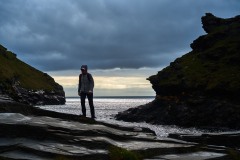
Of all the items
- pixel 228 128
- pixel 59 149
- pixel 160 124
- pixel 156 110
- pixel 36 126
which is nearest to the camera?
pixel 59 149

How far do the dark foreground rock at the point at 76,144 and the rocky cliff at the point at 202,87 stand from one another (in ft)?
204

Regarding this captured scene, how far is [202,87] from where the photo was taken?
92.4 meters

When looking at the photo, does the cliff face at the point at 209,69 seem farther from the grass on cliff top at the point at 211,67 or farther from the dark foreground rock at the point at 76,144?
the dark foreground rock at the point at 76,144

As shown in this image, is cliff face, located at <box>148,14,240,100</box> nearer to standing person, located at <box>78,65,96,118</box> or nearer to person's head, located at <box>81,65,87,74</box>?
standing person, located at <box>78,65,96,118</box>

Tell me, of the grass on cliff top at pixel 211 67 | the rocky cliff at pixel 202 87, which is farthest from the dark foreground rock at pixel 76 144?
the grass on cliff top at pixel 211 67

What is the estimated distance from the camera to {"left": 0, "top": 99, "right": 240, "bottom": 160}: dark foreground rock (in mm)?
14453

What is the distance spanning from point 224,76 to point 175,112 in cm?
1778

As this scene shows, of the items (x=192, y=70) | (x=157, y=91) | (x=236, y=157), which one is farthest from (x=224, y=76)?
(x=236, y=157)

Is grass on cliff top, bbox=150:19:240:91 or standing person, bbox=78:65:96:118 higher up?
grass on cliff top, bbox=150:19:240:91

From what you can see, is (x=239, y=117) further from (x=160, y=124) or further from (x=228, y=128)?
(x=160, y=124)

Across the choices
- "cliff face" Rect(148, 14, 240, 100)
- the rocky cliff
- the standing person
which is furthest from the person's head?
"cliff face" Rect(148, 14, 240, 100)

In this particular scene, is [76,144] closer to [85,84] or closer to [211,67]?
[85,84]

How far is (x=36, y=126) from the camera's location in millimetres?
16000

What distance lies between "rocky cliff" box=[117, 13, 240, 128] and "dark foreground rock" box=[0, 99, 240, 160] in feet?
204
